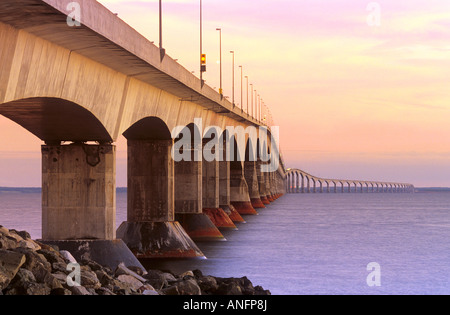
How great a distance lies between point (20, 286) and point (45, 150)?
45.0ft

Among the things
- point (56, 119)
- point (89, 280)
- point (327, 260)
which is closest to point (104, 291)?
point (89, 280)

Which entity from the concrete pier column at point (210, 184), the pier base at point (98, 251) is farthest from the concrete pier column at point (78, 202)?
the concrete pier column at point (210, 184)

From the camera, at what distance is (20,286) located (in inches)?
690

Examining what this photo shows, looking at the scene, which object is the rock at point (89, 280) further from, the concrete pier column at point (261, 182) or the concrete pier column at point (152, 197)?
the concrete pier column at point (261, 182)

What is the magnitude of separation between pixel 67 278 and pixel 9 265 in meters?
2.58

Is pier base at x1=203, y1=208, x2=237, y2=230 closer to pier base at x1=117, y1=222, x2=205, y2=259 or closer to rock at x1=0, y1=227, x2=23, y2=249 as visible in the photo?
pier base at x1=117, y1=222, x2=205, y2=259

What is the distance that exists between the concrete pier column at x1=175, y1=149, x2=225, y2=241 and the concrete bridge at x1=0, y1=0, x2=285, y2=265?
0.22 feet

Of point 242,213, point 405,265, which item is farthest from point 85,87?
point 242,213

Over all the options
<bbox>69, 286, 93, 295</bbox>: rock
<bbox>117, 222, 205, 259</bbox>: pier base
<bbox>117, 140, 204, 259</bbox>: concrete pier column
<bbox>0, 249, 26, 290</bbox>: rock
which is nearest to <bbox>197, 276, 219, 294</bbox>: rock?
<bbox>69, 286, 93, 295</bbox>: rock

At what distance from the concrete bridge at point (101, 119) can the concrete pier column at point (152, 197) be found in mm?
52

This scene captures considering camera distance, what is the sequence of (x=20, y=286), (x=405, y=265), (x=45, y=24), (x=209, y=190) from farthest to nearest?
(x=209, y=190) < (x=405, y=265) < (x=45, y=24) < (x=20, y=286)

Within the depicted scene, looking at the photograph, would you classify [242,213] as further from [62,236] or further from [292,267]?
[62,236]

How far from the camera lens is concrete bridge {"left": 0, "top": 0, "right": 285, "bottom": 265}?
835 inches
